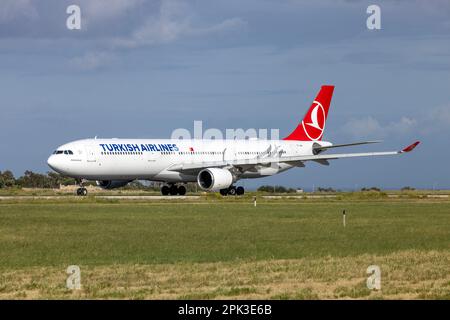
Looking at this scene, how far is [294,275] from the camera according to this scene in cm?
2356

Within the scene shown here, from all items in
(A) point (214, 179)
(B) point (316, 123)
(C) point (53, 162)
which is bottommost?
(A) point (214, 179)

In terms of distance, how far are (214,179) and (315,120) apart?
16.6 m

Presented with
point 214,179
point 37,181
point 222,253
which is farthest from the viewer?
point 37,181

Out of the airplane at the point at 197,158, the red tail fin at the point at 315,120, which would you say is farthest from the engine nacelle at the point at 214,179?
the red tail fin at the point at 315,120

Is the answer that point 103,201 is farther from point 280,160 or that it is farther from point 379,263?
point 379,263

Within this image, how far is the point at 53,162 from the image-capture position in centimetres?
6431

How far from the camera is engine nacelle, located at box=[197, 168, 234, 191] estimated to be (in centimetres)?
6825

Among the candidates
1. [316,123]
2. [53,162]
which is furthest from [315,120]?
[53,162]

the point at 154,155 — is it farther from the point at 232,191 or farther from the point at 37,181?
the point at 37,181

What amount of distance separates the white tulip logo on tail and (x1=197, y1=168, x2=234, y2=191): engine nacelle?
44.5 feet

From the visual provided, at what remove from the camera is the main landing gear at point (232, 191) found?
235 feet

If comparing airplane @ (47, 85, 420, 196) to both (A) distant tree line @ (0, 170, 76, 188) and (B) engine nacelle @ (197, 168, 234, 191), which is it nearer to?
(B) engine nacelle @ (197, 168, 234, 191)

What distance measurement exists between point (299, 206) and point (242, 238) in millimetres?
22226
